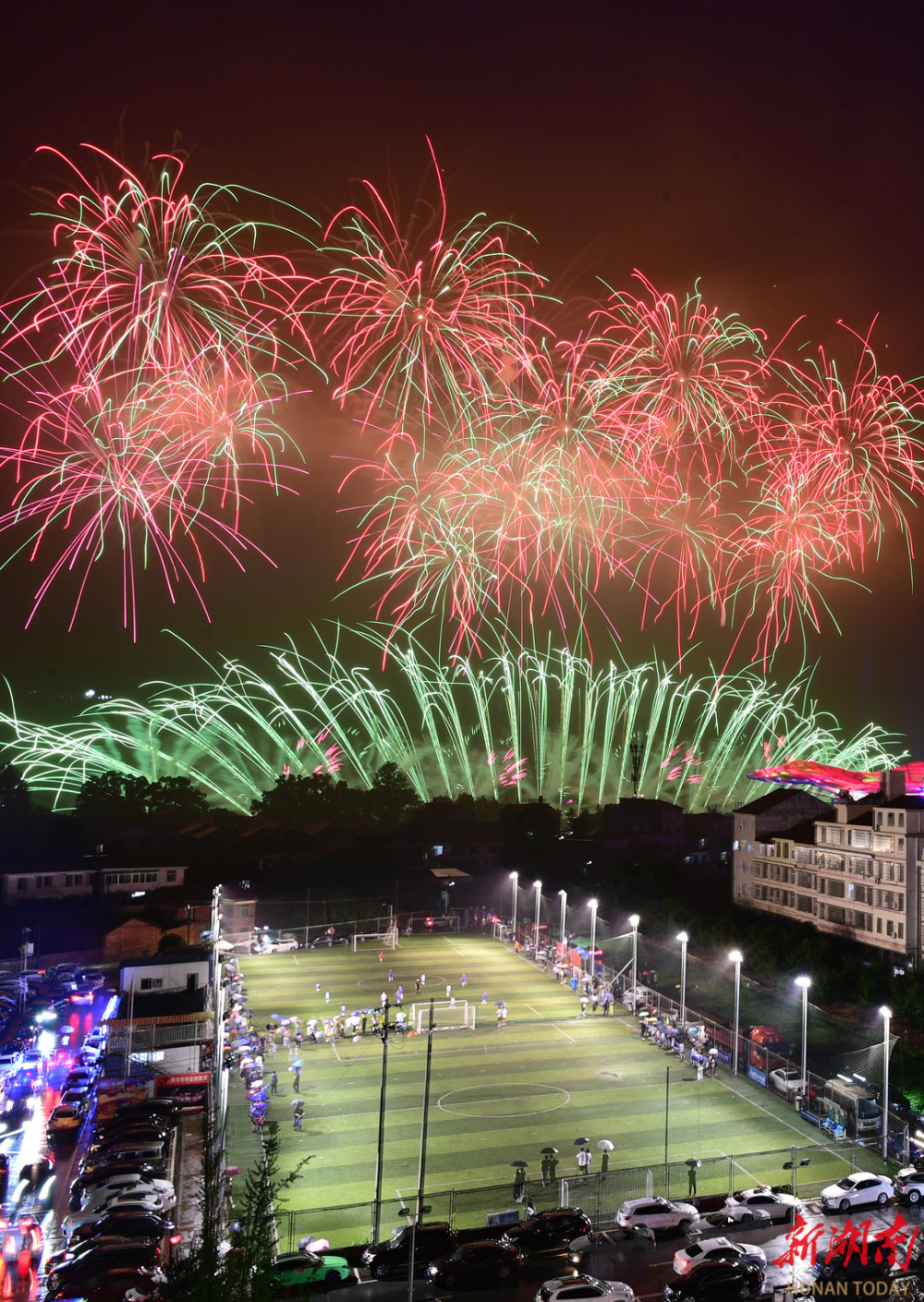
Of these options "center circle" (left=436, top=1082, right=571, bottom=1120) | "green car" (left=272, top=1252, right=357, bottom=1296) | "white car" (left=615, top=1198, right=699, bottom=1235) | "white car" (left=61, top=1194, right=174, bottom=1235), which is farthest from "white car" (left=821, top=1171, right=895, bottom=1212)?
"white car" (left=61, top=1194, right=174, bottom=1235)

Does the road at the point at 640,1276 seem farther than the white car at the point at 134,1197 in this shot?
No

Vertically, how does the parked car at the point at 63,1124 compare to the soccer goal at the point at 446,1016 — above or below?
below

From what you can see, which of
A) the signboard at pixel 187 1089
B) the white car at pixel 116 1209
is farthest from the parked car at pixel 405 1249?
the signboard at pixel 187 1089

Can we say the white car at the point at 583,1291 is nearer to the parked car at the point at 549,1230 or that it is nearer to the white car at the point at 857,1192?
the parked car at the point at 549,1230

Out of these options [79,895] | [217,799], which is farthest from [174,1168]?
[217,799]

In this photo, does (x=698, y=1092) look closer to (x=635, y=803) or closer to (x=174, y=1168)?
(x=174, y=1168)
